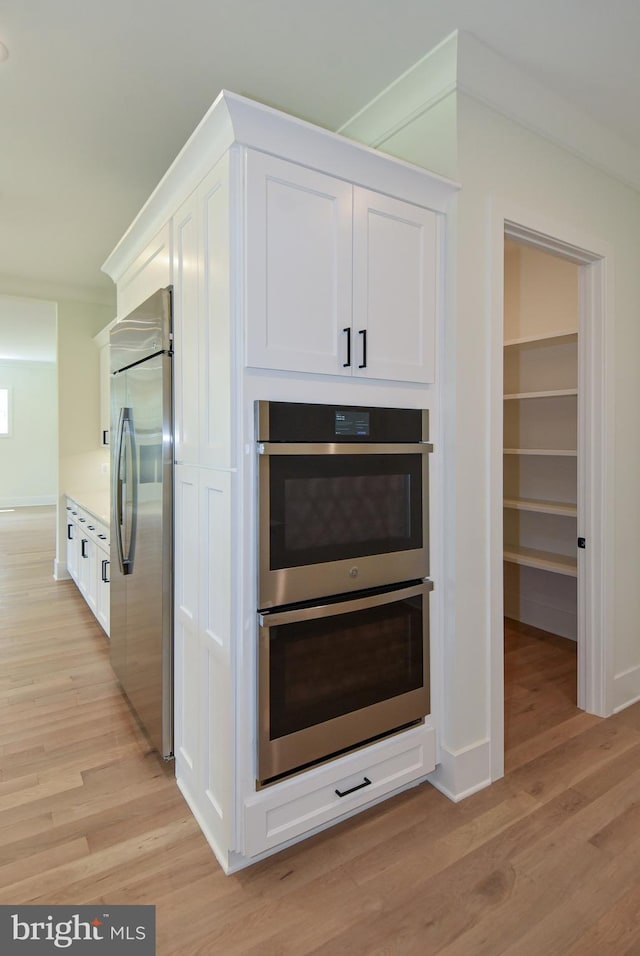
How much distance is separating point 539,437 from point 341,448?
8.45ft

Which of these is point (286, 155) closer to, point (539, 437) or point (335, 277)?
point (335, 277)

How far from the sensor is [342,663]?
1818 millimetres

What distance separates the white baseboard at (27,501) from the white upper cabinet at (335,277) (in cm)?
1020

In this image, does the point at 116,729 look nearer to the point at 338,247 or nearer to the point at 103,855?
the point at 103,855

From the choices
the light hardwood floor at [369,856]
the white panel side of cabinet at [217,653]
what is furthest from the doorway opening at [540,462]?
the white panel side of cabinet at [217,653]

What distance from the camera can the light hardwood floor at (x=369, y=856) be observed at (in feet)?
4.87

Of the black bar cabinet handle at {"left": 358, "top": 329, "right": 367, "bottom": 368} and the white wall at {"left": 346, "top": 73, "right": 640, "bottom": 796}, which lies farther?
the white wall at {"left": 346, "top": 73, "right": 640, "bottom": 796}

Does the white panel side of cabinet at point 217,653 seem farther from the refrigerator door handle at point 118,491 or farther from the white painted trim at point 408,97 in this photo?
the white painted trim at point 408,97

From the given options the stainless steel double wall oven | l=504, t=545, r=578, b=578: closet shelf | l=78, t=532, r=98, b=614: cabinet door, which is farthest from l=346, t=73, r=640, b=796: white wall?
l=78, t=532, r=98, b=614: cabinet door

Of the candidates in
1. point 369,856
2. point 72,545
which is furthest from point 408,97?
point 72,545

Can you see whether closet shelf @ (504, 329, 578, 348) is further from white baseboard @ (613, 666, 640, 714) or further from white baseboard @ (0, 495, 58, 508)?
white baseboard @ (0, 495, 58, 508)

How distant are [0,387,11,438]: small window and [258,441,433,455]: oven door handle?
1008 centimetres

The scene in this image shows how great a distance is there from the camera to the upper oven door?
1.64 meters

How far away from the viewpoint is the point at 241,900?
5.18ft
